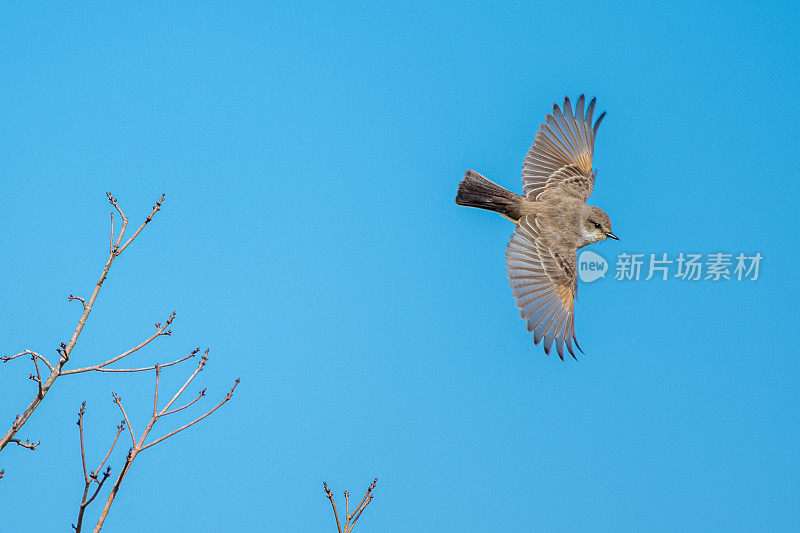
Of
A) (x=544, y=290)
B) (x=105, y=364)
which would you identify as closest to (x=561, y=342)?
(x=544, y=290)

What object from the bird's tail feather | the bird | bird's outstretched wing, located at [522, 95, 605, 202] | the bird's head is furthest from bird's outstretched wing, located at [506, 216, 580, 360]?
bird's outstretched wing, located at [522, 95, 605, 202]

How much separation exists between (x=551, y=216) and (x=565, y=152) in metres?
1.17

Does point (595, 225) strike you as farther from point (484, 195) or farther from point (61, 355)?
point (61, 355)

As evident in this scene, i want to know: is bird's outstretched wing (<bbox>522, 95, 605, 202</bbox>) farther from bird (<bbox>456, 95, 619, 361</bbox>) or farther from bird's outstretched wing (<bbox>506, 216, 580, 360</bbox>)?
bird's outstretched wing (<bbox>506, 216, 580, 360</bbox>)

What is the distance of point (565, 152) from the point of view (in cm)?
1146

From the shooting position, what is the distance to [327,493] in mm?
4496

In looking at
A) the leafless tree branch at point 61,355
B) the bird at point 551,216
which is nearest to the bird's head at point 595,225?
the bird at point 551,216

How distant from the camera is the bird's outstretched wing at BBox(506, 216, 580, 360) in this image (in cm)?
1024

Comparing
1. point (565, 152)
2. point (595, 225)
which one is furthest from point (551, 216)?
point (565, 152)

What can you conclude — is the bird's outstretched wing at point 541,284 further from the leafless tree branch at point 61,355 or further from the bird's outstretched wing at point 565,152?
the leafless tree branch at point 61,355

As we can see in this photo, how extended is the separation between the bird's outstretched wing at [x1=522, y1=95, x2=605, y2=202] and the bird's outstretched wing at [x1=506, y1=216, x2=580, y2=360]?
943 millimetres

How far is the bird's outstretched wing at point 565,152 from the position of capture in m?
11.3

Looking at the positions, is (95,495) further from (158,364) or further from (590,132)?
(590,132)

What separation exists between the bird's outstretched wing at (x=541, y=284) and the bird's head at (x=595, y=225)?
418 mm
